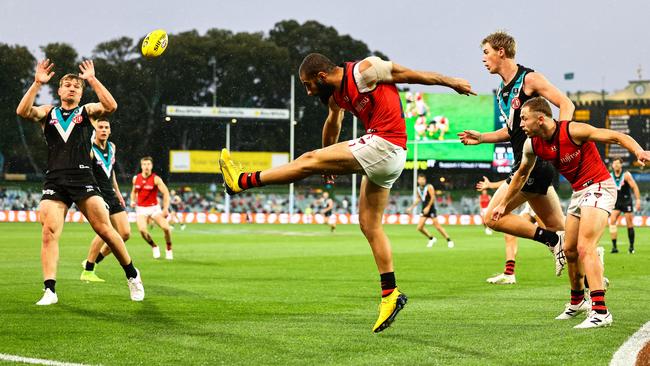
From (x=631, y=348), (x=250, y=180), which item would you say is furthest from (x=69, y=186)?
(x=631, y=348)

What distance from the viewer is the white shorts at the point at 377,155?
7410 millimetres

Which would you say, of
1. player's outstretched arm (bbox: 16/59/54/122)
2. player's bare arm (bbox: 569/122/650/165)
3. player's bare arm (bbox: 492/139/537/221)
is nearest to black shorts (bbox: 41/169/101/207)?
player's outstretched arm (bbox: 16/59/54/122)

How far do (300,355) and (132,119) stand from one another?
7682cm

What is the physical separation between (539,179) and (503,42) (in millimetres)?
1600

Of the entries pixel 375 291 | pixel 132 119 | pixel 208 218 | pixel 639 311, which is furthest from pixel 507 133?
pixel 132 119

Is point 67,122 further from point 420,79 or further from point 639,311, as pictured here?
point 639,311

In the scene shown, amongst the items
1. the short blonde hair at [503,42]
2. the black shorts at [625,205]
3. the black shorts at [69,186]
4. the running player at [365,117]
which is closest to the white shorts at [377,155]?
the running player at [365,117]

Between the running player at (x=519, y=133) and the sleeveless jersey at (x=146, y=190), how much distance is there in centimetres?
1168

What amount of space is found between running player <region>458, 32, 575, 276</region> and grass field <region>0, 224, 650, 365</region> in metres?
0.93

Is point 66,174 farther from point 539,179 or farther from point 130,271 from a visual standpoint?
point 539,179

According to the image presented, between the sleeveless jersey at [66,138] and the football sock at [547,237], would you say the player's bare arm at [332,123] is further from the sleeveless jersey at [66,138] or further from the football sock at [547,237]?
the sleeveless jersey at [66,138]

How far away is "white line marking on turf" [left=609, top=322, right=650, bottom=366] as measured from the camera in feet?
20.8

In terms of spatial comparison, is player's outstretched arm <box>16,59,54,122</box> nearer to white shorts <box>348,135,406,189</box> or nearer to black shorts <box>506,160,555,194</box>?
white shorts <box>348,135,406,189</box>

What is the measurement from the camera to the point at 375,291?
12273 mm
